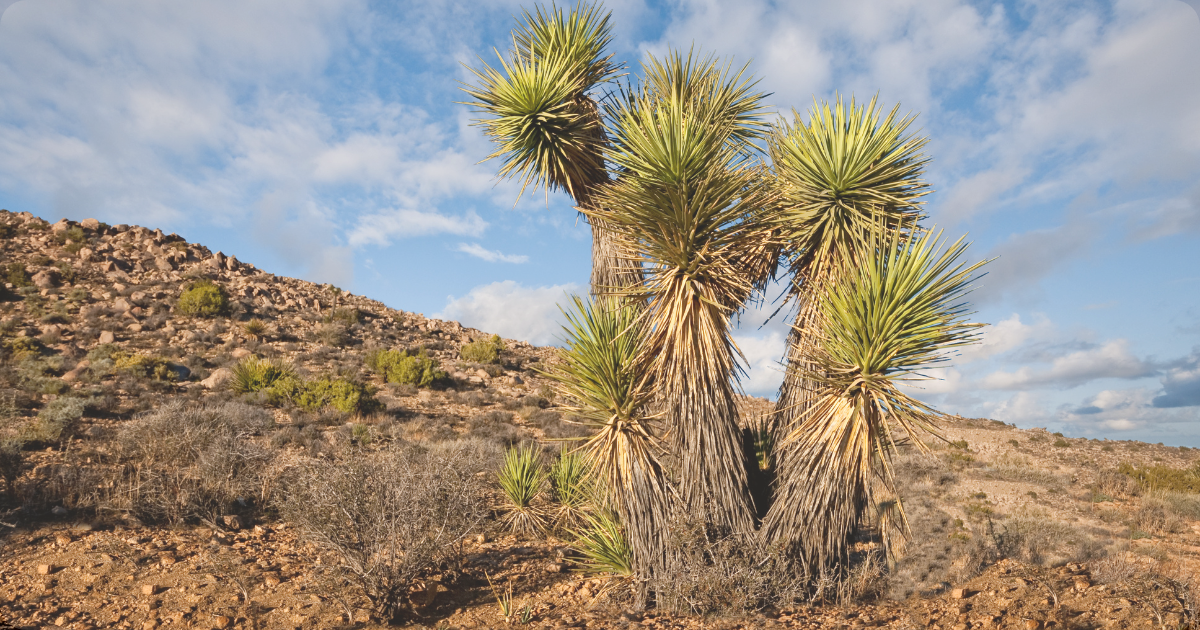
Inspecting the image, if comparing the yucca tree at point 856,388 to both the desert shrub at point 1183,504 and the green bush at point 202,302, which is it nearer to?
the desert shrub at point 1183,504

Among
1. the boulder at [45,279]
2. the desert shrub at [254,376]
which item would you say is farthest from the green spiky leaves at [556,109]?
the boulder at [45,279]

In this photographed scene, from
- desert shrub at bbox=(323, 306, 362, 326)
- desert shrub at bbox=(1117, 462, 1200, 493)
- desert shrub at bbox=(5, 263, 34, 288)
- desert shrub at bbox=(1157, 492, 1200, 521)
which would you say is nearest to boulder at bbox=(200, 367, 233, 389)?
desert shrub at bbox=(323, 306, 362, 326)

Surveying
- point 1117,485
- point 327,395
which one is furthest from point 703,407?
point 1117,485

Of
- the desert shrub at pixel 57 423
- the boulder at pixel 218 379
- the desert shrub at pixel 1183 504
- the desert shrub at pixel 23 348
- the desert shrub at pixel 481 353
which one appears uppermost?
the desert shrub at pixel 481 353

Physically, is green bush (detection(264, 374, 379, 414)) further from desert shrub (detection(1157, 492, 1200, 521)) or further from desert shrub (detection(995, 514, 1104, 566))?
desert shrub (detection(1157, 492, 1200, 521))

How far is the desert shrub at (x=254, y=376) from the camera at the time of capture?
1590 cm

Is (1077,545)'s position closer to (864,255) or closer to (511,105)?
(864,255)

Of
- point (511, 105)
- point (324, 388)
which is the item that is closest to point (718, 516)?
point (511, 105)

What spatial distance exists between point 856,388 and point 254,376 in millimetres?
15633

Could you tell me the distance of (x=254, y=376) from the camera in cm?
1614

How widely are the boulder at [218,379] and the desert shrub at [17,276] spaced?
36.7 feet

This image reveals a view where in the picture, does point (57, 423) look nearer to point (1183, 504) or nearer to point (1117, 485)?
point (1183, 504)

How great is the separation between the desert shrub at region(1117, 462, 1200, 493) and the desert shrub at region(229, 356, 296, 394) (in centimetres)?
2187

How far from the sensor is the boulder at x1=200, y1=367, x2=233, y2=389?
1625 centimetres
